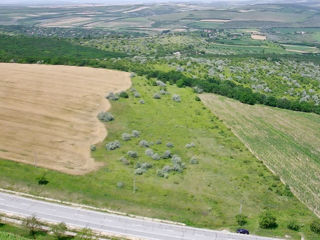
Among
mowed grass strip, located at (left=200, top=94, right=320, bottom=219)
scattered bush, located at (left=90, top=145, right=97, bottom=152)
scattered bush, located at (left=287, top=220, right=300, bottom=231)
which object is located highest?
scattered bush, located at (left=90, top=145, right=97, bottom=152)

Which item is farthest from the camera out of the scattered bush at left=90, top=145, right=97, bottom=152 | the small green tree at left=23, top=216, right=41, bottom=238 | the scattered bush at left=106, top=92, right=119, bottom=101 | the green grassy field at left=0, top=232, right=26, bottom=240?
the scattered bush at left=106, top=92, right=119, bottom=101

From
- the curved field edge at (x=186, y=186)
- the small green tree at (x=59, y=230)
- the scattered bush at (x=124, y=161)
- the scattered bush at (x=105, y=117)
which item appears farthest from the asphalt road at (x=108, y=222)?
the scattered bush at (x=105, y=117)

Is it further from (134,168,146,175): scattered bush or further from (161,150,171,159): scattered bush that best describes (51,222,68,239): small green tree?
(161,150,171,159): scattered bush

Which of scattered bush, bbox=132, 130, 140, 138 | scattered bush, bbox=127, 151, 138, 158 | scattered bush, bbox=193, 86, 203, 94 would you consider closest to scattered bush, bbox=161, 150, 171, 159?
scattered bush, bbox=127, 151, 138, 158

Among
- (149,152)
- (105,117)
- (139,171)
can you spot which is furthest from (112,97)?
(139,171)

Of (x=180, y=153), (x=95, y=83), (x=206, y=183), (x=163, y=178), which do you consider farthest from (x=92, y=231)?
(x=95, y=83)

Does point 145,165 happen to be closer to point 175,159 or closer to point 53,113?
point 175,159
